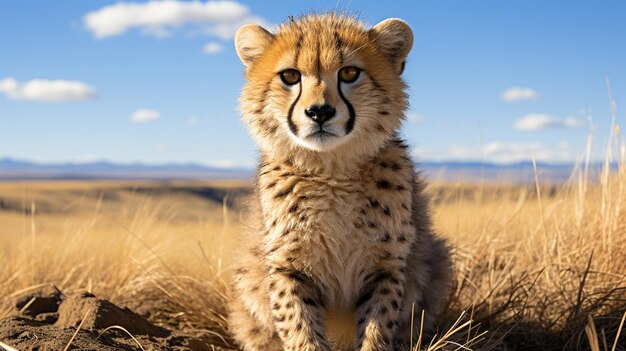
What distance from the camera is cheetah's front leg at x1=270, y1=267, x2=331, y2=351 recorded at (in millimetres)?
2988

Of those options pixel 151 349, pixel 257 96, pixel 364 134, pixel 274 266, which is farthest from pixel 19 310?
pixel 364 134

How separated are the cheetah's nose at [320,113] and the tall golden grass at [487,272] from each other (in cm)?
108

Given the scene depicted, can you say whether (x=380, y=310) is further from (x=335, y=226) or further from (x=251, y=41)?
(x=251, y=41)

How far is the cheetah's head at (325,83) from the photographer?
9.17 ft

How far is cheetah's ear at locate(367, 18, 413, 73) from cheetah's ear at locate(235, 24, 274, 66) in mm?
472

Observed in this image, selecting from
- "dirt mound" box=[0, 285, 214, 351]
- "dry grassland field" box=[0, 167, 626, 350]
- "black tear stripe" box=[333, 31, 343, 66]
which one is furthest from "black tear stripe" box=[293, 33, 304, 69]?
"dirt mound" box=[0, 285, 214, 351]

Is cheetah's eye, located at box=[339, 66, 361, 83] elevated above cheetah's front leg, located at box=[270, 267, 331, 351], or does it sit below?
above

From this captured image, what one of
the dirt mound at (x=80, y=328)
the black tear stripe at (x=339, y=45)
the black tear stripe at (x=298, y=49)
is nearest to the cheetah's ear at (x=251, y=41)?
the black tear stripe at (x=298, y=49)

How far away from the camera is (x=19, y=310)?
3744mm

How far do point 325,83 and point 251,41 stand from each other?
1.88 feet

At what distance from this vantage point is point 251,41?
3.22 meters

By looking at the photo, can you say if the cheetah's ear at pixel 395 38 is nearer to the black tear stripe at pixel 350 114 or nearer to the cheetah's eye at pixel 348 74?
the cheetah's eye at pixel 348 74

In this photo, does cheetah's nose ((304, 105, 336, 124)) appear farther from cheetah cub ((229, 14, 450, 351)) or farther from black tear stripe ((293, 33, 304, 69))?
black tear stripe ((293, 33, 304, 69))

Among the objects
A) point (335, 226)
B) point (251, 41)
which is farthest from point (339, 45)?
point (335, 226)
